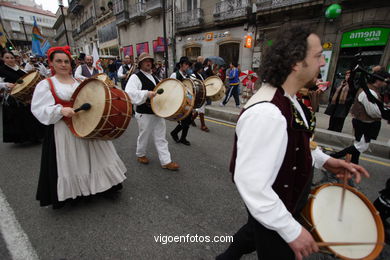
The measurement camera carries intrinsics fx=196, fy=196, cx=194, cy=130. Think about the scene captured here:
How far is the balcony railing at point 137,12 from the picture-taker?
1891 cm

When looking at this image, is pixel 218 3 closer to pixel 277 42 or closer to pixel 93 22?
pixel 277 42

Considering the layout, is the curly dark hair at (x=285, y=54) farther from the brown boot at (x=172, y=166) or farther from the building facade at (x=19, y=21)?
the building facade at (x=19, y=21)

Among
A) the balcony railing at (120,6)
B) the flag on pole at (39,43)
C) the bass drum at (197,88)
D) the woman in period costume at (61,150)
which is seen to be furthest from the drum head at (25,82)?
the balcony railing at (120,6)

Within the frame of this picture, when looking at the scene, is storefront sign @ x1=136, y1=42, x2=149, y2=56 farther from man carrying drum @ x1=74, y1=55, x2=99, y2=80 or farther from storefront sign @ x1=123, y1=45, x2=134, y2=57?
man carrying drum @ x1=74, y1=55, x2=99, y2=80

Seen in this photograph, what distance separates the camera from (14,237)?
6.45 feet

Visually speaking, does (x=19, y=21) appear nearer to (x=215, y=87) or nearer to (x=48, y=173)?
(x=215, y=87)

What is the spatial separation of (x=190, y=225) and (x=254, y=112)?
1723mm

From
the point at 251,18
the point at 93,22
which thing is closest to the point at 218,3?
the point at 251,18

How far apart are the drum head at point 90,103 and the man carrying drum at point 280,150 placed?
1.59 m

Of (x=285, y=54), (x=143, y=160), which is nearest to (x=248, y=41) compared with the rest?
(x=143, y=160)

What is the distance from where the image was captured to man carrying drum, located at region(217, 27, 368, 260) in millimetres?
881

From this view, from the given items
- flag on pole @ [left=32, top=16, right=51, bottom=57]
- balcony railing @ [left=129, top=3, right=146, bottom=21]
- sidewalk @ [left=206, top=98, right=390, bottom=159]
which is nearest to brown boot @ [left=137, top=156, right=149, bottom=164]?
sidewalk @ [left=206, top=98, right=390, bottom=159]

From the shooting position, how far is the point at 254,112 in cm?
92

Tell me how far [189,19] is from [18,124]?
14008 mm
